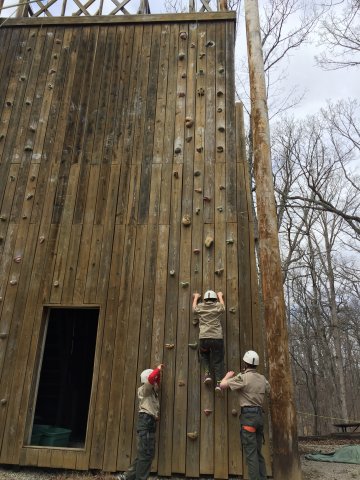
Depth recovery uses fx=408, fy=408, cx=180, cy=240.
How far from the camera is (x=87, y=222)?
251 inches

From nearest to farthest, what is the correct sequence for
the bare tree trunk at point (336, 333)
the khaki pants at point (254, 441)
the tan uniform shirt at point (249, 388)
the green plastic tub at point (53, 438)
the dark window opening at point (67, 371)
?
the khaki pants at point (254, 441) < the tan uniform shirt at point (249, 388) < the green plastic tub at point (53, 438) < the dark window opening at point (67, 371) < the bare tree trunk at point (336, 333)

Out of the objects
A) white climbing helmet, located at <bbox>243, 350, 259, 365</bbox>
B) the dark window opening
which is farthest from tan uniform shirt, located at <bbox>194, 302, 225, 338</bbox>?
the dark window opening

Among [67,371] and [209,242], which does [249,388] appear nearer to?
[209,242]

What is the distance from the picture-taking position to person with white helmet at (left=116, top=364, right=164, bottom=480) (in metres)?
4.59

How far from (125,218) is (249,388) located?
310 centimetres

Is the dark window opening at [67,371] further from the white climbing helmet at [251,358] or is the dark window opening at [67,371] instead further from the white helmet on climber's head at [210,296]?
the white climbing helmet at [251,358]

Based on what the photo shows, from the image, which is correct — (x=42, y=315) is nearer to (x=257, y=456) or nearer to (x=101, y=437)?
(x=101, y=437)

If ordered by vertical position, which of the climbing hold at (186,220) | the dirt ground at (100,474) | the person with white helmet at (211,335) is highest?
the climbing hold at (186,220)

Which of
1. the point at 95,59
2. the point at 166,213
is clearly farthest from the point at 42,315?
the point at 95,59

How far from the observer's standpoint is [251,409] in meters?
4.61

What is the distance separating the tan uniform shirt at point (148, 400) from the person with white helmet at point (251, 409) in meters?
0.90

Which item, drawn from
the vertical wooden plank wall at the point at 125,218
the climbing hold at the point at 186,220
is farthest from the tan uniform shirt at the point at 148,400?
the climbing hold at the point at 186,220

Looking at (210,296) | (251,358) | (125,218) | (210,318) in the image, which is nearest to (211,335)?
(210,318)

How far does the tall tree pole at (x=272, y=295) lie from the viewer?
457 cm
